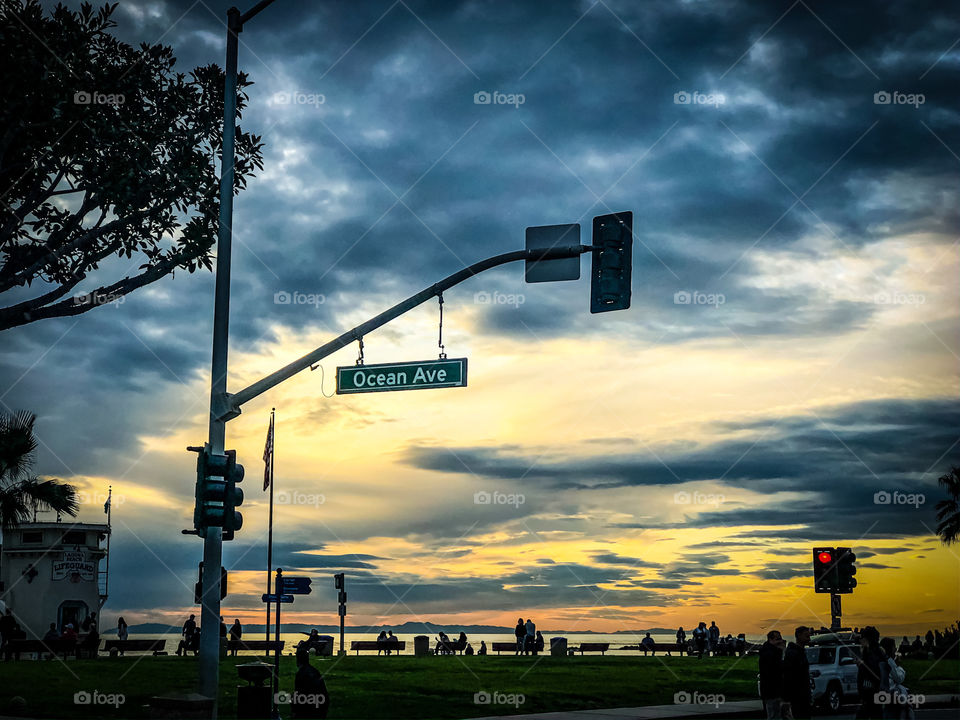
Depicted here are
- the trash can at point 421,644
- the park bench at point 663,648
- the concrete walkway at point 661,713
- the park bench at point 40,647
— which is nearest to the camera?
the concrete walkway at point 661,713

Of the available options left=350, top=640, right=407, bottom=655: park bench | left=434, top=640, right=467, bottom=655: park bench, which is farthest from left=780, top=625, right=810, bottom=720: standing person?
left=434, top=640, right=467, bottom=655: park bench

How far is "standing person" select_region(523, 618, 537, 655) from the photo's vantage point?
46938 millimetres

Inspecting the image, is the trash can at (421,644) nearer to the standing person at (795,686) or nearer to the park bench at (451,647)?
the park bench at (451,647)

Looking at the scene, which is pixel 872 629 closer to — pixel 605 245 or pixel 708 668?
pixel 605 245

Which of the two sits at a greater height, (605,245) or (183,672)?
(605,245)

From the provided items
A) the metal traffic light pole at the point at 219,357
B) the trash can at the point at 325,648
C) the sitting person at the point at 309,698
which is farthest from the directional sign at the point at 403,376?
the trash can at the point at 325,648

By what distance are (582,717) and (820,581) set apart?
6.03 meters

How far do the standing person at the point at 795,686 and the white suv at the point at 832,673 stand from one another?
10465 mm

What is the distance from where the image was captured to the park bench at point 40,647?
1419 inches

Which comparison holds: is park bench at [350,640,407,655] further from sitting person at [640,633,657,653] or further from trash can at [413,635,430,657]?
sitting person at [640,633,657,653]

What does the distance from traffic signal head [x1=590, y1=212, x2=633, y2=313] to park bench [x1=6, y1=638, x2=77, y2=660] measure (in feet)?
101

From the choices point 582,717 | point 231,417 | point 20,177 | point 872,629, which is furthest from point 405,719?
point 20,177

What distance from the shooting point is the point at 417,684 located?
1071 inches

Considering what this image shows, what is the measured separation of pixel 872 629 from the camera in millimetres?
14055
